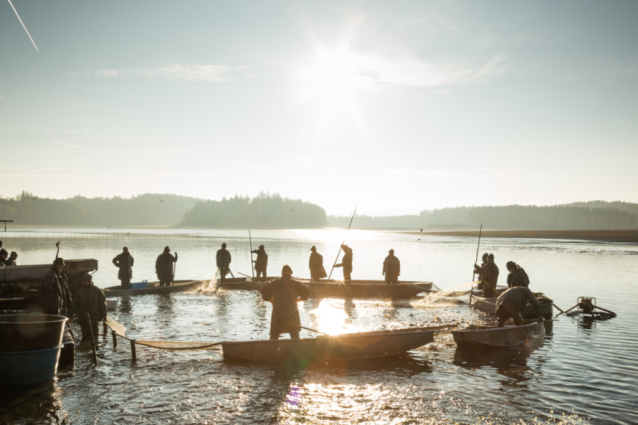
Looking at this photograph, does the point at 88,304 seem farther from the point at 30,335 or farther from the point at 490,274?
the point at 490,274

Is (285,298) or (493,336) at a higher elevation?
(285,298)

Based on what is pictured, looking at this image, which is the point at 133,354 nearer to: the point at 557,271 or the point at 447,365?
the point at 447,365

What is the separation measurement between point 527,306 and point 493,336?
3015 millimetres

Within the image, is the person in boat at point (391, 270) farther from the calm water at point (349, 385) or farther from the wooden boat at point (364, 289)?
the calm water at point (349, 385)

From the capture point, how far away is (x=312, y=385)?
9.14m

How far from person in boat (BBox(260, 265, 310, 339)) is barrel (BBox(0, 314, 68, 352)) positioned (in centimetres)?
406

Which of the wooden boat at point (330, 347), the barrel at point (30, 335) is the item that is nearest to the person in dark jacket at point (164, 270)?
the wooden boat at point (330, 347)

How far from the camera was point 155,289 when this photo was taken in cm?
2189

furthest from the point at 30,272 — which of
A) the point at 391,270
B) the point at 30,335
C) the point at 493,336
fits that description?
the point at 493,336

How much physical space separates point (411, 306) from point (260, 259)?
8961 millimetres

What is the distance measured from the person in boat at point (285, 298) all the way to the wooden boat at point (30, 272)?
30.0 ft

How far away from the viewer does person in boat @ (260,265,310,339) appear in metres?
10.2

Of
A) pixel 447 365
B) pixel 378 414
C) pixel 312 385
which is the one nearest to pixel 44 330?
pixel 312 385

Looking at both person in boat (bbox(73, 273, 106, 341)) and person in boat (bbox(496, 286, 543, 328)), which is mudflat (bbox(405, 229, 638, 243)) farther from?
person in boat (bbox(73, 273, 106, 341))
